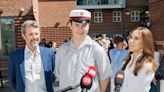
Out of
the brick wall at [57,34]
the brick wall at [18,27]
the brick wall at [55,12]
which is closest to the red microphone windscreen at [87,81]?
the brick wall at [18,27]

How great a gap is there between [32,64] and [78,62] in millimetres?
566

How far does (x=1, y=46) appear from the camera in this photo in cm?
1430

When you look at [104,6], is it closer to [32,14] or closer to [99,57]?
[32,14]

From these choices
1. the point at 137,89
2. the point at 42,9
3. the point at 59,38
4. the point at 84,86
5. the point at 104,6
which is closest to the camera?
the point at 84,86

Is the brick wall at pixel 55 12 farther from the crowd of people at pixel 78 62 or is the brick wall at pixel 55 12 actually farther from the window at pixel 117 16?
the window at pixel 117 16

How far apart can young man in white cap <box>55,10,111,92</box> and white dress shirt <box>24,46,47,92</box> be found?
0.99 ft

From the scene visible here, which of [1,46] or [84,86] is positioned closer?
[84,86]

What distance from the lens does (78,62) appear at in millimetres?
3832

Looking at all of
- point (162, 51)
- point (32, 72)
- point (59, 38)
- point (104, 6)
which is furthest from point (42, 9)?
point (104, 6)

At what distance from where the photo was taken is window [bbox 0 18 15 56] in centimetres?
1394

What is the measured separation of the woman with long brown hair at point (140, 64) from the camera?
3758 millimetres

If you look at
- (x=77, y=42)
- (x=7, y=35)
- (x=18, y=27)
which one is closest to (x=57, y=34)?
(x=7, y=35)

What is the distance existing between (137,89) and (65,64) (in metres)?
0.72

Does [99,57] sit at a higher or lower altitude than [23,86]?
higher
